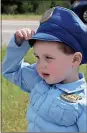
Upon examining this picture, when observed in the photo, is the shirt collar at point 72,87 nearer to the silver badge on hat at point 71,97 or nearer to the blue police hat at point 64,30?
the silver badge on hat at point 71,97

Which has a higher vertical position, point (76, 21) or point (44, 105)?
point (76, 21)

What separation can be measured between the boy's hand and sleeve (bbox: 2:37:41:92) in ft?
0.10

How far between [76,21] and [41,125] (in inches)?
22.1

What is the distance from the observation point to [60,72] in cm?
240

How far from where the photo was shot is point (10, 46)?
2648mm

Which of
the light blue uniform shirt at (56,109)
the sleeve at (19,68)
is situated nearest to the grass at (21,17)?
the sleeve at (19,68)

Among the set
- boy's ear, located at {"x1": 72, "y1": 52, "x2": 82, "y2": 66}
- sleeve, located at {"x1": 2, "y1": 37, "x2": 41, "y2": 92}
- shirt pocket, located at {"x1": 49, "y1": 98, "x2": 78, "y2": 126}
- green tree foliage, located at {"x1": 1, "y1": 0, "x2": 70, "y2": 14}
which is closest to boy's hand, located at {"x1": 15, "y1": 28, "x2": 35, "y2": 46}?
sleeve, located at {"x1": 2, "y1": 37, "x2": 41, "y2": 92}

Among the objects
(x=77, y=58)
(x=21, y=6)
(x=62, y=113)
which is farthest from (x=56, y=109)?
(x=21, y=6)

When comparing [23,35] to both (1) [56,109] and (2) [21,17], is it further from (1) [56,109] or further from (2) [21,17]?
(2) [21,17]

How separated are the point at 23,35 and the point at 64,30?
0.29 metres

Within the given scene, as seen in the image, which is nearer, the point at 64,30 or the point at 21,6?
the point at 64,30

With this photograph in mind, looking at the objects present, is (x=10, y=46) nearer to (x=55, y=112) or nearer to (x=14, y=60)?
(x=14, y=60)

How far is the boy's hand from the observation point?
2.55 meters

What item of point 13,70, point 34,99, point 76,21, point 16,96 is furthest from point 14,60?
→ point 16,96
